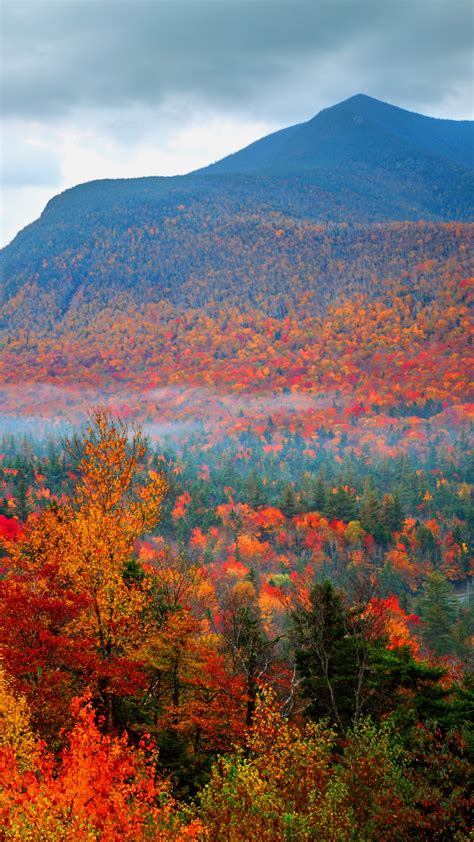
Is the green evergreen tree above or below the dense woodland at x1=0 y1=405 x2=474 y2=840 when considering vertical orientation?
below

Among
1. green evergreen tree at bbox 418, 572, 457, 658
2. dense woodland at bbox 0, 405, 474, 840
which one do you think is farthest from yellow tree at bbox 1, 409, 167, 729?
green evergreen tree at bbox 418, 572, 457, 658

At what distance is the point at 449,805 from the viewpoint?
16.3 m

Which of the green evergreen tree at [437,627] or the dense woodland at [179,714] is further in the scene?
the green evergreen tree at [437,627]

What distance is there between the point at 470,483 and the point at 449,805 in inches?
7024

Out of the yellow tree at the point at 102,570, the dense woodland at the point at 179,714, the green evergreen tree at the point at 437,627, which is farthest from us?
the green evergreen tree at the point at 437,627

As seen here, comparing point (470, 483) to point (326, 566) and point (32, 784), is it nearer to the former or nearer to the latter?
point (326, 566)

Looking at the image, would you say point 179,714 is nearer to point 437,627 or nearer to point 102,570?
point 102,570

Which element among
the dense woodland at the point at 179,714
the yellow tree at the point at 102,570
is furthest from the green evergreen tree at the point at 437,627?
the yellow tree at the point at 102,570

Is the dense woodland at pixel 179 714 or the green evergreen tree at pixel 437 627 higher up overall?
the dense woodland at pixel 179 714

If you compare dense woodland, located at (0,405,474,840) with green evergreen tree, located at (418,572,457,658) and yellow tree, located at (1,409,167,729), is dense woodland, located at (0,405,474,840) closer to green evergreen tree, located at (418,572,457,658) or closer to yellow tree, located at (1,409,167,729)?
yellow tree, located at (1,409,167,729)

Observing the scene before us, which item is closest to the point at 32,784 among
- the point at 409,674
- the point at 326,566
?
the point at 409,674

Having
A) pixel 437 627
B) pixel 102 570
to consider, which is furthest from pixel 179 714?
pixel 437 627

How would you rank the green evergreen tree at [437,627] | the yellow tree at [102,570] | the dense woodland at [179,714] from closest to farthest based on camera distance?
the dense woodland at [179,714] → the yellow tree at [102,570] → the green evergreen tree at [437,627]

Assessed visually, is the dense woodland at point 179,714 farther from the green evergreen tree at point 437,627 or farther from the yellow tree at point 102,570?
the green evergreen tree at point 437,627
